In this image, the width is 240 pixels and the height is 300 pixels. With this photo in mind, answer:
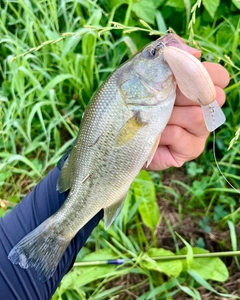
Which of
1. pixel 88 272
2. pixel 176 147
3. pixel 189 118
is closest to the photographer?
pixel 189 118

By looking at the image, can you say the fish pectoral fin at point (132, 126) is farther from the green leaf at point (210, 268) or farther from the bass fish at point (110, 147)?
the green leaf at point (210, 268)

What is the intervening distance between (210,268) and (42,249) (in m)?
0.86

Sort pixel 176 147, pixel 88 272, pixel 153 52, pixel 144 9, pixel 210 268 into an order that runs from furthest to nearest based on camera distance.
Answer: pixel 144 9 → pixel 88 272 → pixel 210 268 → pixel 176 147 → pixel 153 52

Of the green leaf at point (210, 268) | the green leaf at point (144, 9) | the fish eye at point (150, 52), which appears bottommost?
the green leaf at point (210, 268)

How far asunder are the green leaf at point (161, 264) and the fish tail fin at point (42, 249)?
22.8 inches

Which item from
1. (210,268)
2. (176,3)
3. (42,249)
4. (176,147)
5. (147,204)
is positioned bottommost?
(210,268)

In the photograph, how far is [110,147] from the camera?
1477 mm

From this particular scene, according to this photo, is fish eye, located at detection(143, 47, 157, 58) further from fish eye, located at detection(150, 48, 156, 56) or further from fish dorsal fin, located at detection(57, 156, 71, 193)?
fish dorsal fin, located at detection(57, 156, 71, 193)

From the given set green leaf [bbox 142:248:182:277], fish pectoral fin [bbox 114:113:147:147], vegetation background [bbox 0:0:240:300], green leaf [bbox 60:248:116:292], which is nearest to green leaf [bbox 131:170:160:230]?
vegetation background [bbox 0:0:240:300]

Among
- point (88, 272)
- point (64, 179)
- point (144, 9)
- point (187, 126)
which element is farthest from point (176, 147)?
point (144, 9)

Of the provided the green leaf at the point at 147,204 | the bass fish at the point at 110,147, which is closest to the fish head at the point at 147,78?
the bass fish at the point at 110,147

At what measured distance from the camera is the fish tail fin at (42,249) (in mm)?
1597

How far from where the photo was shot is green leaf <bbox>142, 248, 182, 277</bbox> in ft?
6.65

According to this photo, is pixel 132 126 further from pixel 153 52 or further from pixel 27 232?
pixel 27 232
